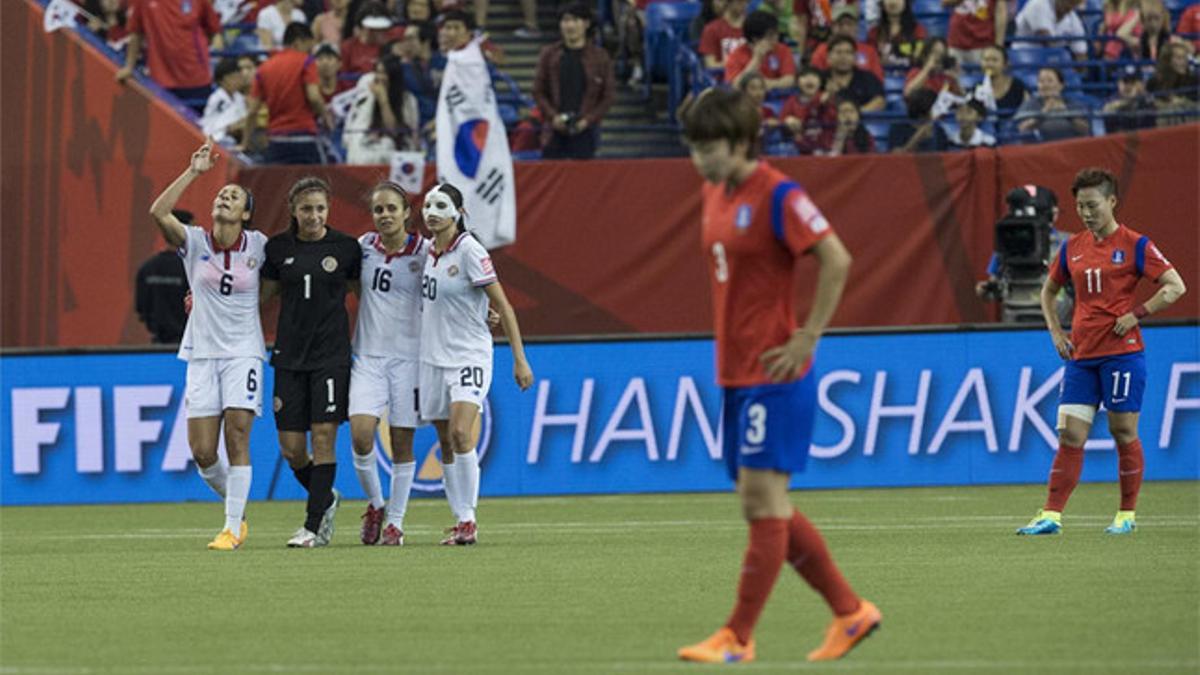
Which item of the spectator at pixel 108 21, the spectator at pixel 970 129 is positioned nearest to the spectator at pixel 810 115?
the spectator at pixel 970 129

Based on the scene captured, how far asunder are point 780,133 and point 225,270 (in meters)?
10.3

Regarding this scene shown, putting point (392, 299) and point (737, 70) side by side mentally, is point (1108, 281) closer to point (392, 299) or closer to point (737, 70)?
point (392, 299)

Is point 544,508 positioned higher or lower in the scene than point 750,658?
lower

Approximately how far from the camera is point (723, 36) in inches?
997

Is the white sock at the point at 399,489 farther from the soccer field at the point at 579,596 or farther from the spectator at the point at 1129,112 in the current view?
the spectator at the point at 1129,112

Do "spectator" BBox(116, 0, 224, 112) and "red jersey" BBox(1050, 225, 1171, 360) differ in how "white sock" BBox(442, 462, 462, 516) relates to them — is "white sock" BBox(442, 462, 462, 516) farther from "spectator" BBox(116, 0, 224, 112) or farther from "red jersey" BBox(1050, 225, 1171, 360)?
"spectator" BBox(116, 0, 224, 112)

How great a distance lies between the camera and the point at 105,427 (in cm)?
2081

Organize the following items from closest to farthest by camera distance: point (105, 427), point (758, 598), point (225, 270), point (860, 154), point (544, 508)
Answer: point (758, 598), point (225, 270), point (544, 508), point (105, 427), point (860, 154)

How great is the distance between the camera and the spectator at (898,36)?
85.2ft

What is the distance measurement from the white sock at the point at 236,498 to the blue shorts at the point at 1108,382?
17.4 ft

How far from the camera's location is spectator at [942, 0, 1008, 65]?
2614 cm

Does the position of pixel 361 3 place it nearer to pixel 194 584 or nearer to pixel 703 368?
pixel 703 368

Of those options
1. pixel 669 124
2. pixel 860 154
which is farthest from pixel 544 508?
pixel 669 124

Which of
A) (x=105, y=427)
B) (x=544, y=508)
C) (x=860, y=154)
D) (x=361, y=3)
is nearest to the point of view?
(x=544, y=508)
